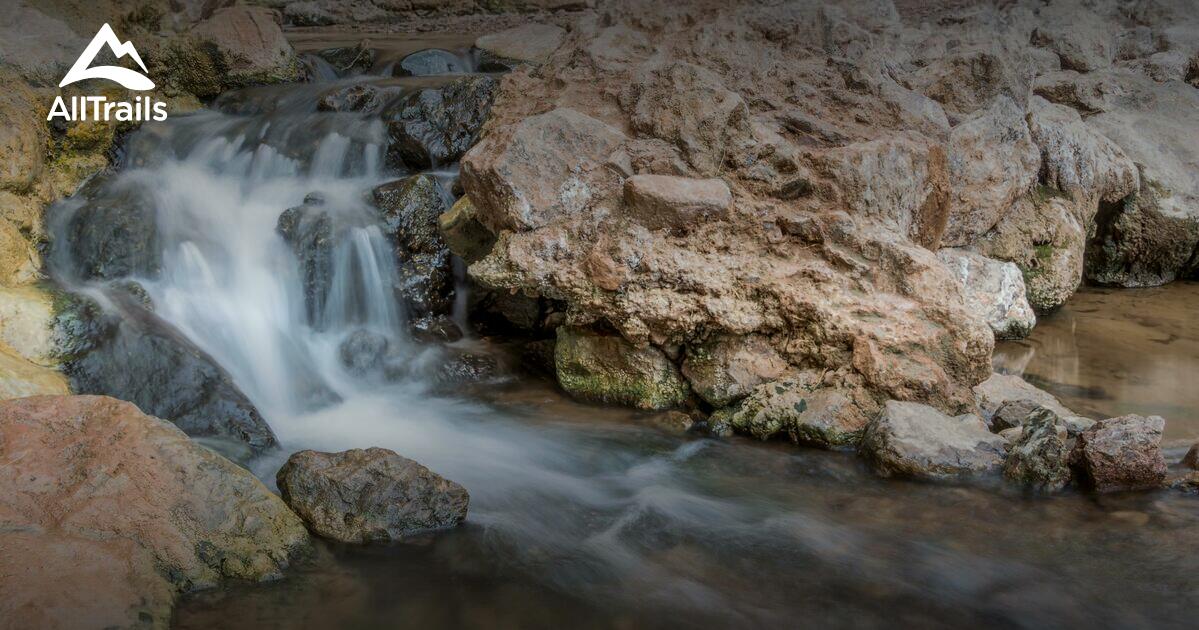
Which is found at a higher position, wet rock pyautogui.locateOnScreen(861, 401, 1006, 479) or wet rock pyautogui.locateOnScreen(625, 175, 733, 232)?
wet rock pyautogui.locateOnScreen(625, 175, 733, 232)

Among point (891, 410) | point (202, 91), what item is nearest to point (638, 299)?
point (891, 410)

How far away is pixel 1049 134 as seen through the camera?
725 centimetres

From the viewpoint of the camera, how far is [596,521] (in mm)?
3861

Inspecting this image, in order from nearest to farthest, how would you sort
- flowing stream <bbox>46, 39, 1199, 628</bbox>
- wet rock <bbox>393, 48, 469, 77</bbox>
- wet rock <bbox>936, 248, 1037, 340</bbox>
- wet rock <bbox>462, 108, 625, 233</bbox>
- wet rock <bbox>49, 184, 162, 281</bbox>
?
flowing stream <bbox>46, 39, 1199, 628</bbox> < wet rock <bbox>462, 108, 625, 233</bbox> < wet rock <bbox>49, 184, 162, 281</bbox> < wet rock <bbox>936, 248, 1037, 340</bbox> < wet rock <bbox>393, 48, 469, 77</bbox>

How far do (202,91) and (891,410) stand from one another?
635 cm

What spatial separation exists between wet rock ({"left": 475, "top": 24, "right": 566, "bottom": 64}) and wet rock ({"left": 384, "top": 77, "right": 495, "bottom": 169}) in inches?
94.5

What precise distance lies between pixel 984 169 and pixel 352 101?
16.6 ft

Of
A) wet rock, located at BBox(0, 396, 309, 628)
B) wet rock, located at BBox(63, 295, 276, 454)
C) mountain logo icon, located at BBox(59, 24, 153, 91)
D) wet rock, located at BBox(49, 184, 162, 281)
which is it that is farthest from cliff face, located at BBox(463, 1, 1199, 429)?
mountain logo icon, located at BBox(59, 24, 153, 91)

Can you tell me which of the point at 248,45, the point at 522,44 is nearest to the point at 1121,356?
the point at 522,44

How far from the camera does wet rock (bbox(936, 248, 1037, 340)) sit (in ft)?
20.5

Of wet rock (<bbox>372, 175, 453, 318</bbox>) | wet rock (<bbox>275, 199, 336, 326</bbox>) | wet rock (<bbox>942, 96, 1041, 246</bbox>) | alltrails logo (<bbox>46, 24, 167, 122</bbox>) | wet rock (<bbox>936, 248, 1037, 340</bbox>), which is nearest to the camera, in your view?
wet rock (<bbox>275, 199, 336, 326</bbox>)

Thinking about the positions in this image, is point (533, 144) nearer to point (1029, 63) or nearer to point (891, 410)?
point (891, 410)

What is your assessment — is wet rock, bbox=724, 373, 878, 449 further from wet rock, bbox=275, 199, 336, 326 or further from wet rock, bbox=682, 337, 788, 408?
wet rock, bbox=275, 199, 336, 326

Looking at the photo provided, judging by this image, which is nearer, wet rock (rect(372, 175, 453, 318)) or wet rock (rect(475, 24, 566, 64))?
wet rock (rect(372, 175, 453, 318))
